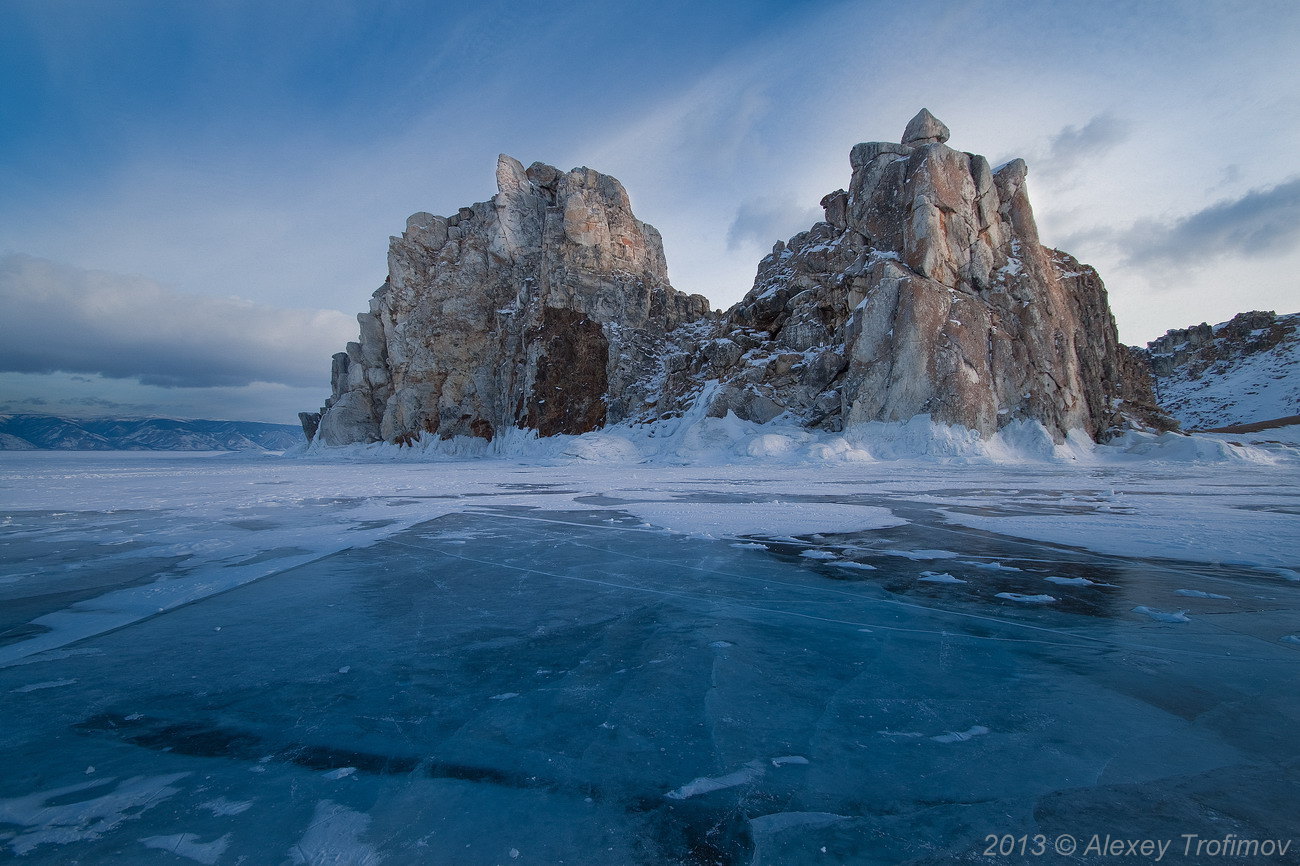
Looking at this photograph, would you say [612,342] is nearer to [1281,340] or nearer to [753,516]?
[753,516]

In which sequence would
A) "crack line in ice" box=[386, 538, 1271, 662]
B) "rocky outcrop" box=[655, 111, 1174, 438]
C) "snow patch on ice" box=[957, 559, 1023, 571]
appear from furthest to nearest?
"rocky outcrop" box=[655, 111, 1174, 438] → "snow patch on ice" box=[957, 559, 1023, 571] → "crack line in ice" box=[386, 538, 1271, 662]

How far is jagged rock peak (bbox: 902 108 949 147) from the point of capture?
28.9m

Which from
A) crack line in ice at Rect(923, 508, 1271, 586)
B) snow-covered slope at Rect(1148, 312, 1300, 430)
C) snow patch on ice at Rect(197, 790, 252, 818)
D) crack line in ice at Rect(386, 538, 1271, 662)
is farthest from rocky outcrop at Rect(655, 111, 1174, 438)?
snow-covered slope at Rect(1148, 312, 1300, 430)

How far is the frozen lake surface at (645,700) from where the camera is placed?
187cm

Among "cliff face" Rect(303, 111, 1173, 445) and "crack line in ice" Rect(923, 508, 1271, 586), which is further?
"cliff face" Rect(303, 111, 1173, 445)

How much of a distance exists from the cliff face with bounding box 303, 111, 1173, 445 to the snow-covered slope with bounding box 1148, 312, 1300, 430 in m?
35.0

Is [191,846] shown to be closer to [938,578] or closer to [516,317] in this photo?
[938,578]

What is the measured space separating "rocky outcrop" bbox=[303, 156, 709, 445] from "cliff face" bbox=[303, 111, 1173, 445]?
0.16 metres

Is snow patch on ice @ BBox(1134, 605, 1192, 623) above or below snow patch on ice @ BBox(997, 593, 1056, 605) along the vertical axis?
above

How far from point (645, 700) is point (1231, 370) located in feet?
300

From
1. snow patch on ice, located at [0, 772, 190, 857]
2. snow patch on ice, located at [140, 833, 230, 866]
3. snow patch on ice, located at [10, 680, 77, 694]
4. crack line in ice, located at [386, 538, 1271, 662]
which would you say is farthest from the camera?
crack line in ice, located at [386, 538, 1271, 662]

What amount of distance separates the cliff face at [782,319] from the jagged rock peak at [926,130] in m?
0.10

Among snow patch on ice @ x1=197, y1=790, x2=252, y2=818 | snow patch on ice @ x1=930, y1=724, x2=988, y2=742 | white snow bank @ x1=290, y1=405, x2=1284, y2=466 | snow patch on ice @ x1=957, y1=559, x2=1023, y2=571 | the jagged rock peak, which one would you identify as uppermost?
the jagged rock peak

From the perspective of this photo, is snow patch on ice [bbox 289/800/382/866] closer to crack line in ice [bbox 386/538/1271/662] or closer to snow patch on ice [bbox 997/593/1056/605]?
crack line in ice [bbox 386/538/1271/662]
